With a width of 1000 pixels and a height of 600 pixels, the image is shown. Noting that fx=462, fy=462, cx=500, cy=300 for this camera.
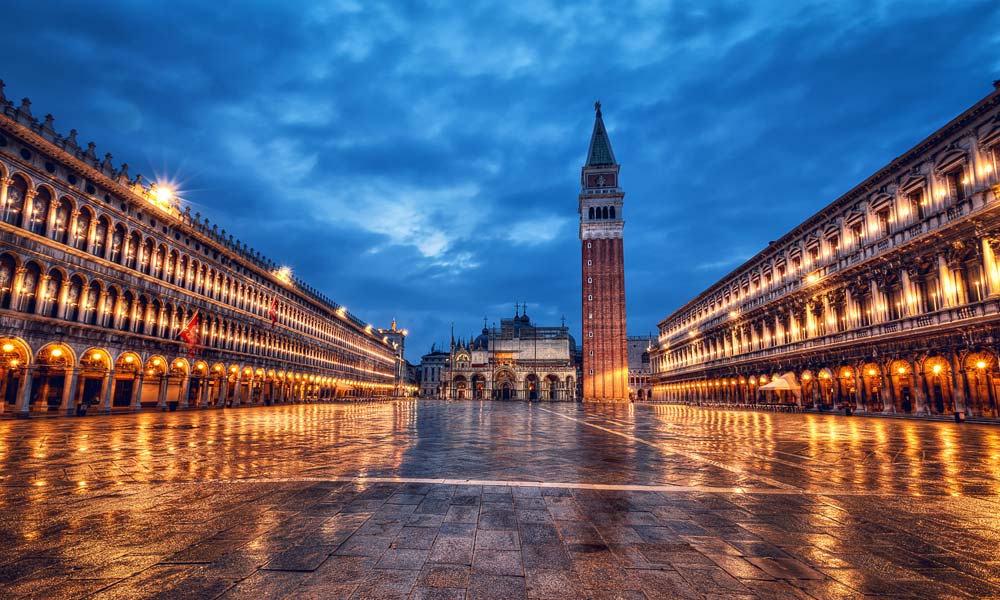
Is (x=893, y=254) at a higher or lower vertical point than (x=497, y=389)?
higher

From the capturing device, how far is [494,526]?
202 inches

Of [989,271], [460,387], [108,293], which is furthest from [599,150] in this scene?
[108,293]

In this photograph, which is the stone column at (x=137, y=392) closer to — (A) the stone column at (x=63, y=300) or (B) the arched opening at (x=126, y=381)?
(B) the arched opening at (x=126, y=381)

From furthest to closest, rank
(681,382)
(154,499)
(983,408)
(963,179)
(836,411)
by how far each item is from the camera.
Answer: (681,382)
(836,411)
(963,179)
(983,408)
(154,499)

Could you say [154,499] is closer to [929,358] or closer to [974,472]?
[974,472]

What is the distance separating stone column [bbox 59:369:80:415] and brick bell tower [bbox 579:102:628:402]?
68.1m

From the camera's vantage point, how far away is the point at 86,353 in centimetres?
2628

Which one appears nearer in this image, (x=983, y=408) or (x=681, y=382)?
(x=983, y=408)

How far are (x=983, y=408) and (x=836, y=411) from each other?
10.4m

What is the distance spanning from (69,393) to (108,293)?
6.30 m

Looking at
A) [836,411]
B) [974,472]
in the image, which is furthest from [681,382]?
[974,472]

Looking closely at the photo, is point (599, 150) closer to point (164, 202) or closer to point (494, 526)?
point (164, 202)

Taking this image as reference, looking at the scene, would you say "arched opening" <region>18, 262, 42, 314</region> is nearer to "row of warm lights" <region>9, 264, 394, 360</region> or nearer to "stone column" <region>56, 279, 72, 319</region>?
"row of warm lights" <region>9, 264, 394, 360</region>

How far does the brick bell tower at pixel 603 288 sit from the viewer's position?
268 feet
